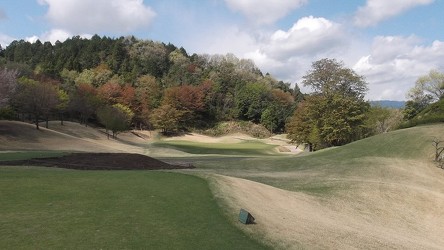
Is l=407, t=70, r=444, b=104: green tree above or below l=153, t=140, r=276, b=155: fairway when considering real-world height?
above

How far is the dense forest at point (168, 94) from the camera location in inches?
2308

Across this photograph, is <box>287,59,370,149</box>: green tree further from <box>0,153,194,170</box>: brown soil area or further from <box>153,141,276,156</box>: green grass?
<box>0,153,194,170</box>: brown soil area

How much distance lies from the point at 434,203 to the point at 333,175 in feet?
24.8

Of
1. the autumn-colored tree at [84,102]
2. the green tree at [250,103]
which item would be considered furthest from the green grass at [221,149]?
the green tree at [250,103]

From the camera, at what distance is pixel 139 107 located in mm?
114438

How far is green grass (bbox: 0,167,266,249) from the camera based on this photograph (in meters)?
9.11

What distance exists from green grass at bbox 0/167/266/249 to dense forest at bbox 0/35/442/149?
3937 cm

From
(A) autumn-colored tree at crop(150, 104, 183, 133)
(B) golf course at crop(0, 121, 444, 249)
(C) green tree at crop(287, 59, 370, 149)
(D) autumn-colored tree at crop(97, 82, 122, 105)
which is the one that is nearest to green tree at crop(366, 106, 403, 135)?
(C) green tree at crop(287, 59, 370, 149)

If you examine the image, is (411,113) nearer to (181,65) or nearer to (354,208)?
(354,208)

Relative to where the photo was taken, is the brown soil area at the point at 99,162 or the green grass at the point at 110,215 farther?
the brown soil area at the point at 99,162

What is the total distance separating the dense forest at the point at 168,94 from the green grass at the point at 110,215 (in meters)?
39.4

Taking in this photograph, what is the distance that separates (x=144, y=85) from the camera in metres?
123

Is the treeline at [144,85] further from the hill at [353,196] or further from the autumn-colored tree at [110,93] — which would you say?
the hill at [353,196]

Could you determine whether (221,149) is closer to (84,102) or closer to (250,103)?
(84,102)
